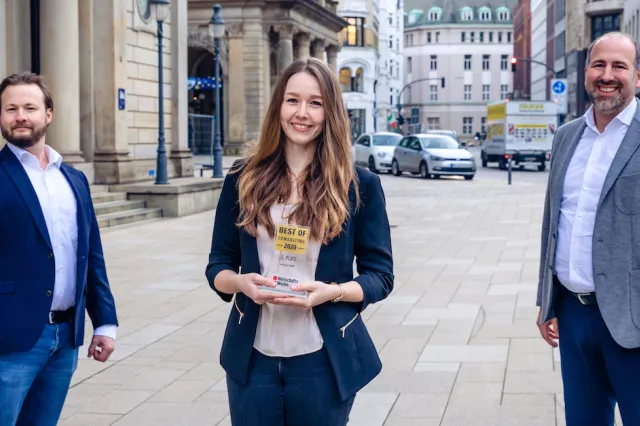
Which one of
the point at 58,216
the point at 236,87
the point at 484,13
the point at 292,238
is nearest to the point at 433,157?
the point at 236,87

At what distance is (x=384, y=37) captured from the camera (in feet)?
380

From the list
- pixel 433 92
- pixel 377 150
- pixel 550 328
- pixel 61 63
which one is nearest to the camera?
pixel 550 328

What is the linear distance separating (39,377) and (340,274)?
1120 millimetres

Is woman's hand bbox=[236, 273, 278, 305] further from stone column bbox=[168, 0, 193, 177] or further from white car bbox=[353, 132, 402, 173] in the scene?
white car bbox=[353, 132, 402, 173]

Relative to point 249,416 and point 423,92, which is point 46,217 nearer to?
point 249,416

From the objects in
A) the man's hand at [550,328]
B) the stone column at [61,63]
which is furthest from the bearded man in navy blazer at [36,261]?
the stone column at [61,63]

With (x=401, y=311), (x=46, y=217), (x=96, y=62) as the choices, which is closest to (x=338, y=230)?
(x=46, y=217)

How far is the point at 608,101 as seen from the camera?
3805mm

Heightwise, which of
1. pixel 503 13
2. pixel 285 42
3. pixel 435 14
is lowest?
pixel 285 42

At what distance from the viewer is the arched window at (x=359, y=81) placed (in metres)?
96.1

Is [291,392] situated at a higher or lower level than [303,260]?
lower

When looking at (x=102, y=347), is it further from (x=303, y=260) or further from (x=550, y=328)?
(x=550, y=328)

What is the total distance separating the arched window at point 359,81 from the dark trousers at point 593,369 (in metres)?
92.7

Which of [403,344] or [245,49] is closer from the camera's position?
[403,344]
